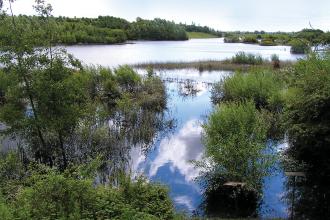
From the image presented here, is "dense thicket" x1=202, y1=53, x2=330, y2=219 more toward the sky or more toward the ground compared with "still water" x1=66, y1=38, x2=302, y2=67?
more toward the ground

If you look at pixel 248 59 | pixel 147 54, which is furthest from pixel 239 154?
pixel 147 54

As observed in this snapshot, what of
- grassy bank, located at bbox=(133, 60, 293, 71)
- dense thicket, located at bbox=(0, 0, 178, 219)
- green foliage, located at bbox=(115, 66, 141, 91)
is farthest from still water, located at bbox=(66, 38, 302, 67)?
dense thicket, located at bbox=(0, 0, 178, 219)

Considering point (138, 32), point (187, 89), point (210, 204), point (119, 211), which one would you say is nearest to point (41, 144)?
point (210, 204)

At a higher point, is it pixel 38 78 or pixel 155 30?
pixel 155 30

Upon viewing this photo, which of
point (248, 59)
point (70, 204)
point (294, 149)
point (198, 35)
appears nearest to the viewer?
point (70, 204)

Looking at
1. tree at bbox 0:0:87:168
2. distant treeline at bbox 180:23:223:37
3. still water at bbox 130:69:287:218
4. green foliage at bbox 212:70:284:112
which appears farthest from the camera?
distant treeline at bbox 180:23:223:37

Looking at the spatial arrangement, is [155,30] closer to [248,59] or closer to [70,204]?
[248,59]

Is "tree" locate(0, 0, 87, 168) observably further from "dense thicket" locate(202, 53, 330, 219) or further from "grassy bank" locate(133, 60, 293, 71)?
"grassy bank" locate(133, 60, 293, 71)

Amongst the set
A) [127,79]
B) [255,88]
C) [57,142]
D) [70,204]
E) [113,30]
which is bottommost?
[57,142]

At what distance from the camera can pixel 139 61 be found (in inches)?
2424

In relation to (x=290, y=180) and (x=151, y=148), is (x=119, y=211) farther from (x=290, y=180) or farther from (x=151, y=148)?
(x=151, y=148)

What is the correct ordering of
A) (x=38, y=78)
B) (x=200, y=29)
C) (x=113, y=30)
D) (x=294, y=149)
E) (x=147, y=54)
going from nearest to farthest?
(x=38, y=78)
(x=294, y=149)
(x=147, y=54)
(x=113, y=30)
(x=200, y=29)

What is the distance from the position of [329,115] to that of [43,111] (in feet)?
42.7

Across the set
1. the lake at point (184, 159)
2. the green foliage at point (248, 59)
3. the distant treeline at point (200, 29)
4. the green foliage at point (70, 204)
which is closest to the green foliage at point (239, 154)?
the lake at point (184, 159)
